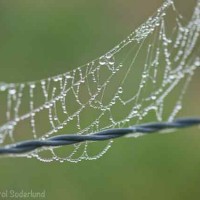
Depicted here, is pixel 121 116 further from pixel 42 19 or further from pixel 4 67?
pixel 42 19

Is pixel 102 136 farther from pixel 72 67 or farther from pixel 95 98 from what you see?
pixel 72 67

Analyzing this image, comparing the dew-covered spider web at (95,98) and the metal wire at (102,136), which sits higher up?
the dew-covered spider web at (95,98)

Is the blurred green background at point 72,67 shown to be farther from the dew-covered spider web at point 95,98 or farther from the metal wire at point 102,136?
the metal wire at point 102,136

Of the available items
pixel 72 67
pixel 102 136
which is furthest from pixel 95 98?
pixel 102 136

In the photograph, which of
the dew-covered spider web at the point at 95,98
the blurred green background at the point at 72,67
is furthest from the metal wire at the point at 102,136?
the blurred green background at the point at 72,67

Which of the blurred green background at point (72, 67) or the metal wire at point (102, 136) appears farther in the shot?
the blurred green background at point (72, 67)

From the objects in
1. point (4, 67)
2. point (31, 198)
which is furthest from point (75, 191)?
point (4, 67)

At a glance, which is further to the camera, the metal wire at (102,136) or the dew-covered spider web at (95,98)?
the dew-covered spider web at (95,98)

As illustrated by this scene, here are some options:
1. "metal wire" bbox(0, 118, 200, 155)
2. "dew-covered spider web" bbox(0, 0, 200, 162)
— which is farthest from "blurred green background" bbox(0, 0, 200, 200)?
"metal wire" bbox(0, 118, 200, 155)

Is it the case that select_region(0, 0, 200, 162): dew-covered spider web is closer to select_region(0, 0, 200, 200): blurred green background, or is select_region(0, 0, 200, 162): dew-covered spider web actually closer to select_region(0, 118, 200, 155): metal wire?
select_region(0, 0, 200, 200): blurred green background
